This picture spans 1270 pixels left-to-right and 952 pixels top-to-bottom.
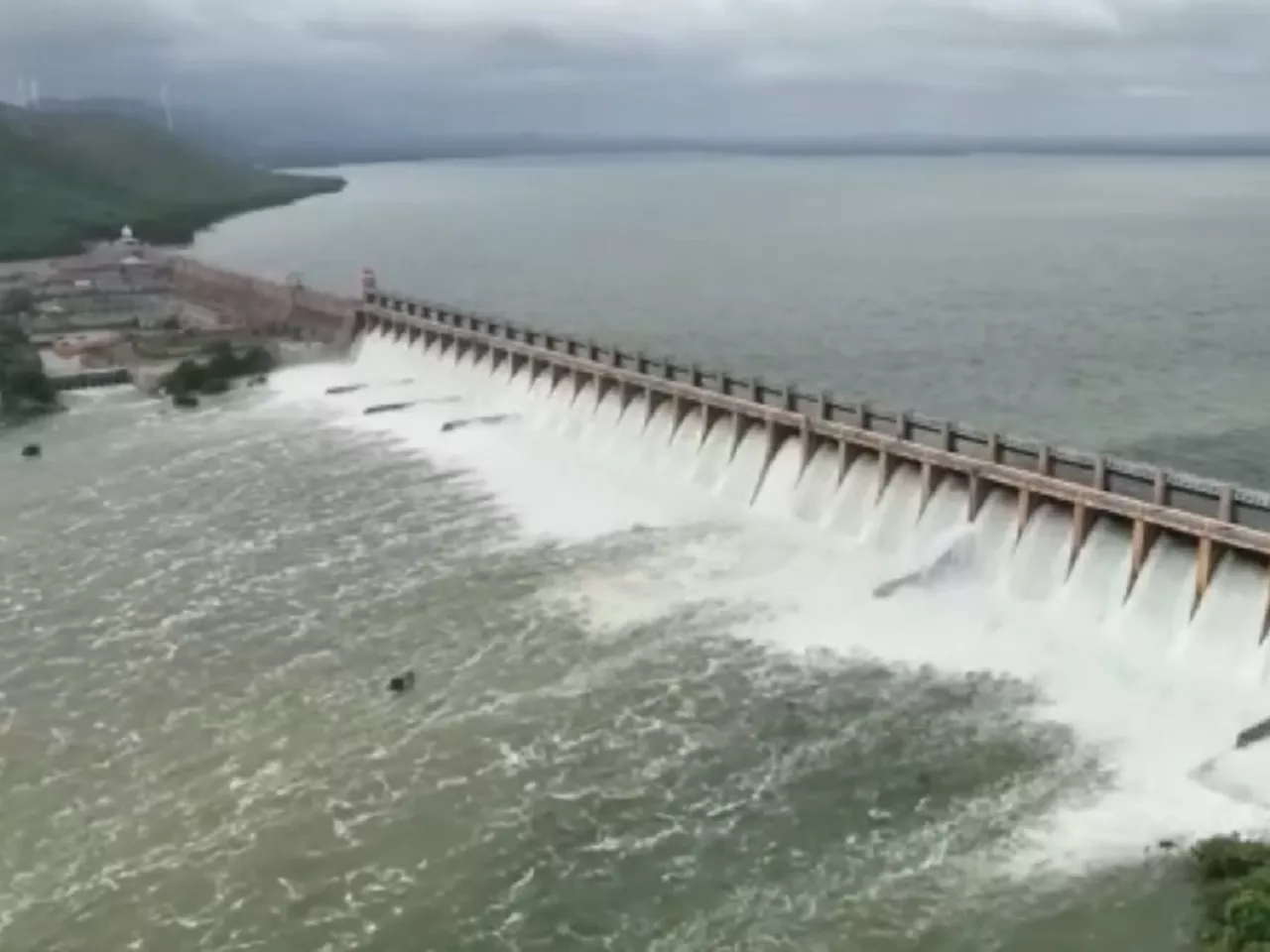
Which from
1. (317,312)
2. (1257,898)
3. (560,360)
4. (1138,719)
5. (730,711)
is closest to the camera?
(1257,898)

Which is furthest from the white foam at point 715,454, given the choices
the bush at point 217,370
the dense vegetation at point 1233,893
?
the bush at point 217,370

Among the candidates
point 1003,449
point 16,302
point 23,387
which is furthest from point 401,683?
point 16,302

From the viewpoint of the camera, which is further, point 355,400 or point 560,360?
point 355,400

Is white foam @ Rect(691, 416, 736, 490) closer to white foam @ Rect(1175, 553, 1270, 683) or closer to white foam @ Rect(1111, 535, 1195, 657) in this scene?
white foam @ Rect(1111, 535, 1195, 657)

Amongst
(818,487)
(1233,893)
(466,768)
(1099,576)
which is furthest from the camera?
(818,487)

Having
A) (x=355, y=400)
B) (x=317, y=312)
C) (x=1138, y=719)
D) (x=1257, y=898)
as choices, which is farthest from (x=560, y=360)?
(x=1257, y=898)

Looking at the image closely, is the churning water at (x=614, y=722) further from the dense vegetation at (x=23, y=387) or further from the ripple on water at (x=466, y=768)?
the dense vegetation at (x=23, y=387)

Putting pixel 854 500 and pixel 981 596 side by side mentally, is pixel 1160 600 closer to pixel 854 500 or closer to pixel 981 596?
pixel 981 596

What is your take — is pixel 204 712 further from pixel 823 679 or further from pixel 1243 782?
pixel 1243 782
